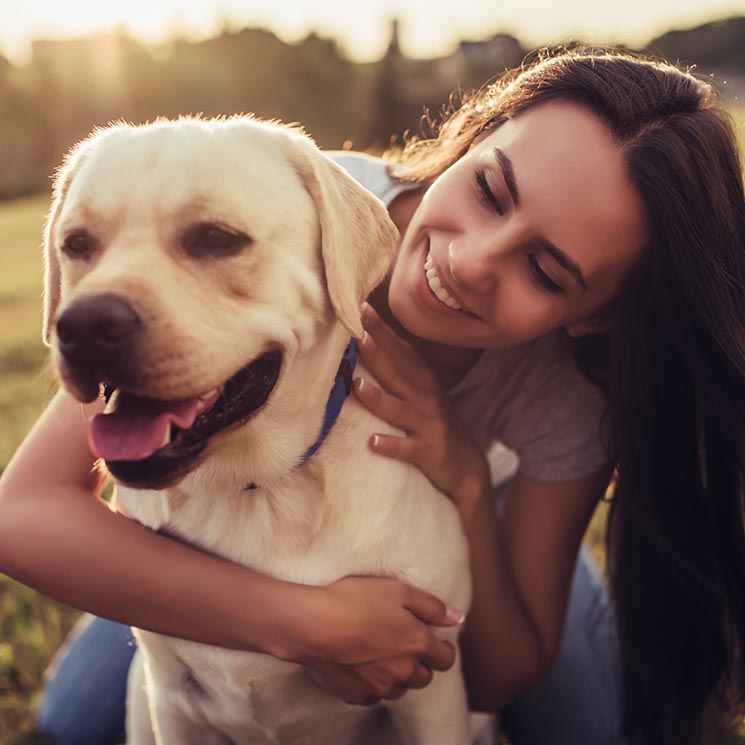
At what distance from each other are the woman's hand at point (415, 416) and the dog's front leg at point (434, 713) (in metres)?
→ 0.50

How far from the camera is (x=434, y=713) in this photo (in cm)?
226

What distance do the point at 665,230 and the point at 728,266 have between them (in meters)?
0.25

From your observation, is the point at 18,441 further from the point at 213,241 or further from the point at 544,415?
the point at 213,241

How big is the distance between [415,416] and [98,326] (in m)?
0.94

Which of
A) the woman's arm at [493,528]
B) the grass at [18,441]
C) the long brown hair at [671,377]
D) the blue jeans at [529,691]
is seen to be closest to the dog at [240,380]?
the woman's arm at [493,528]

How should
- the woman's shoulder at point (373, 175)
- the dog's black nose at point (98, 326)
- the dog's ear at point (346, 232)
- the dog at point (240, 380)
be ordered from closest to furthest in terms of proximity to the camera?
1. the dog's black nose at point (98, 326)
2. the dog at point (240, 380)
3. the dog's ear at point (346, 232)
4. the woman's shoulder at point (373, 175)

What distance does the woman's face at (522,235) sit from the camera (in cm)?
219

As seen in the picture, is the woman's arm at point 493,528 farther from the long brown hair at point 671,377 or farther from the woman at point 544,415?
the long brown hair at point 671,377

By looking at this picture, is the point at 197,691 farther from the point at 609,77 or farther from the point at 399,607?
the point at 609,77

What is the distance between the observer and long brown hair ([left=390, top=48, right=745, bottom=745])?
2.32 metres

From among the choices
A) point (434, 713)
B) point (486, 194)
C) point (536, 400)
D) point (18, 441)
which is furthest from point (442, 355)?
point (18, 441)

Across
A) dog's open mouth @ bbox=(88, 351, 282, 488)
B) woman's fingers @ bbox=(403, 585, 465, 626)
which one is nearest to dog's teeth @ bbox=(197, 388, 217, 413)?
dog's open mouth @ bbox=(88, 351, 282, 488)

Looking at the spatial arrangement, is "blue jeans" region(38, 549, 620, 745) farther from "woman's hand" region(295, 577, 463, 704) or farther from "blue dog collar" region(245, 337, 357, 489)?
"blue dog collar" region(245, 337, 357, 489)

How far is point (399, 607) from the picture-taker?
212 cm
